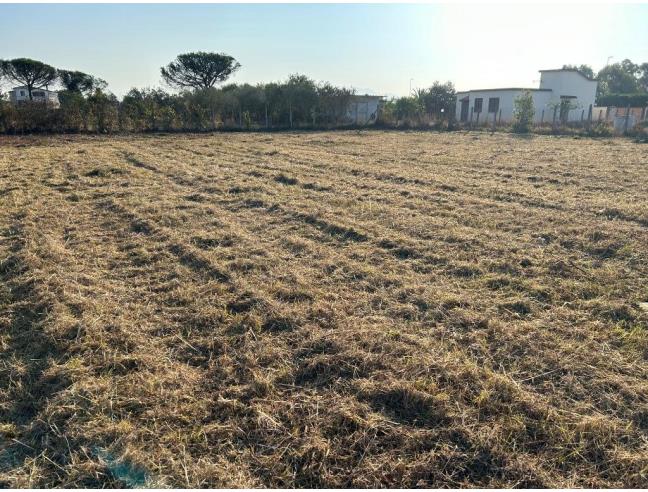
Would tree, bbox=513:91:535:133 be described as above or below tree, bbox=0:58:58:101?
below

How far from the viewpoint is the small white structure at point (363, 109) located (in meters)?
24.8

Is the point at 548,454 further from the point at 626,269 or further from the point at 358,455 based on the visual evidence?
the point at 626,269

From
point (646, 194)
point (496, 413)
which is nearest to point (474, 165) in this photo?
point (646, 194)

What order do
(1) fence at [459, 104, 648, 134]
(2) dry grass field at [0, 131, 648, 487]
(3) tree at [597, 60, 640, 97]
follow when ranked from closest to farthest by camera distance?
(2) dry grass field at [0, 131, 648, 487] < (1) fence at [459, 104, 648, 134] < (3) tree at [597, 60, 640, 97]

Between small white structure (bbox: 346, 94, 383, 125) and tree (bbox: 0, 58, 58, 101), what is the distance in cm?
2273

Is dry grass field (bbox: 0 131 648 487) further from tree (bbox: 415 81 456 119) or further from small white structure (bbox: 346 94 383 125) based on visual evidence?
tree (bbox: 415 81 456 119)

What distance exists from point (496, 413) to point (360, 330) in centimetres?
94

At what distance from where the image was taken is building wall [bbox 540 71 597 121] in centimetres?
2970

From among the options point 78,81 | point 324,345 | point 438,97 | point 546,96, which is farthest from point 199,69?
point 324,345

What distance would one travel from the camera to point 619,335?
9.20 feet

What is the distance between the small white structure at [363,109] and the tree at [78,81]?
2108 cm

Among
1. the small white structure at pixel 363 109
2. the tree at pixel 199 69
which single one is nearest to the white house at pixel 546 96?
the small white structure at pixel 363 109

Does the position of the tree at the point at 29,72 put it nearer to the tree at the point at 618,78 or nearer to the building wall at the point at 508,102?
the building wall at the point at 508,102

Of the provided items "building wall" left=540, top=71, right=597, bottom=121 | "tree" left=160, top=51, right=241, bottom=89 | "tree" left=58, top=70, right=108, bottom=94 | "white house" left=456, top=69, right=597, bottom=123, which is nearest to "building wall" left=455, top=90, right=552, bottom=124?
"white house" left=456, top=69, right=597, bottom=123
